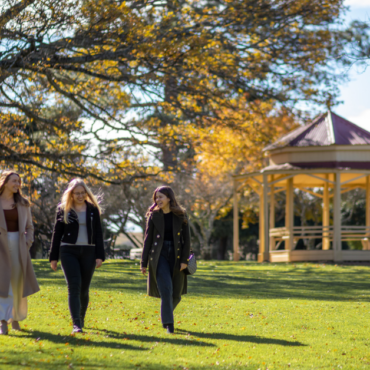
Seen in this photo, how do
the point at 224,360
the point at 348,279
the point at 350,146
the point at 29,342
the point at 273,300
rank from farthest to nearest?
the point at 350,146, the point at 348,279, the point at 273,300, the point at 29,342, the point at 224,360

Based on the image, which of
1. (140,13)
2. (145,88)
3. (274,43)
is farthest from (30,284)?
(274,43)

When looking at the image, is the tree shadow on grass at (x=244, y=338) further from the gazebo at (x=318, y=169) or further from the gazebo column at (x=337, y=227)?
the gazebo column at (x=337, y=227)

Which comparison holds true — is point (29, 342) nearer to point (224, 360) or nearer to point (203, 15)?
point (224, 360)

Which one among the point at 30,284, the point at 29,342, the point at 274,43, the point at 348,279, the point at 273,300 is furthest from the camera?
the point at 274,43

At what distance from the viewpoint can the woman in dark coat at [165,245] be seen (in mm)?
8148

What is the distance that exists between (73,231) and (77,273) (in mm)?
531

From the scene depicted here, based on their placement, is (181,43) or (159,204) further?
(181,43)

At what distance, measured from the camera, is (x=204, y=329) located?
863 cm

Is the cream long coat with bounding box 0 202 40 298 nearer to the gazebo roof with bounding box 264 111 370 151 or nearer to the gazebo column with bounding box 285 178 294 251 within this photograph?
the gazebo column with bounding box 285 178 294 251

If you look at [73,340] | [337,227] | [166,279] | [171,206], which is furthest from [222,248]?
[73,340]

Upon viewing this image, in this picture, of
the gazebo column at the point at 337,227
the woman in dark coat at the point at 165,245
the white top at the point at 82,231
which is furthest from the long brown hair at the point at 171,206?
the gazebo column at the point at 337,227

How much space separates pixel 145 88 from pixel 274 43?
4.58 meters

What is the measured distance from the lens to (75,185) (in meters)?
8.00

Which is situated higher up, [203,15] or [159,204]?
[203,15]
